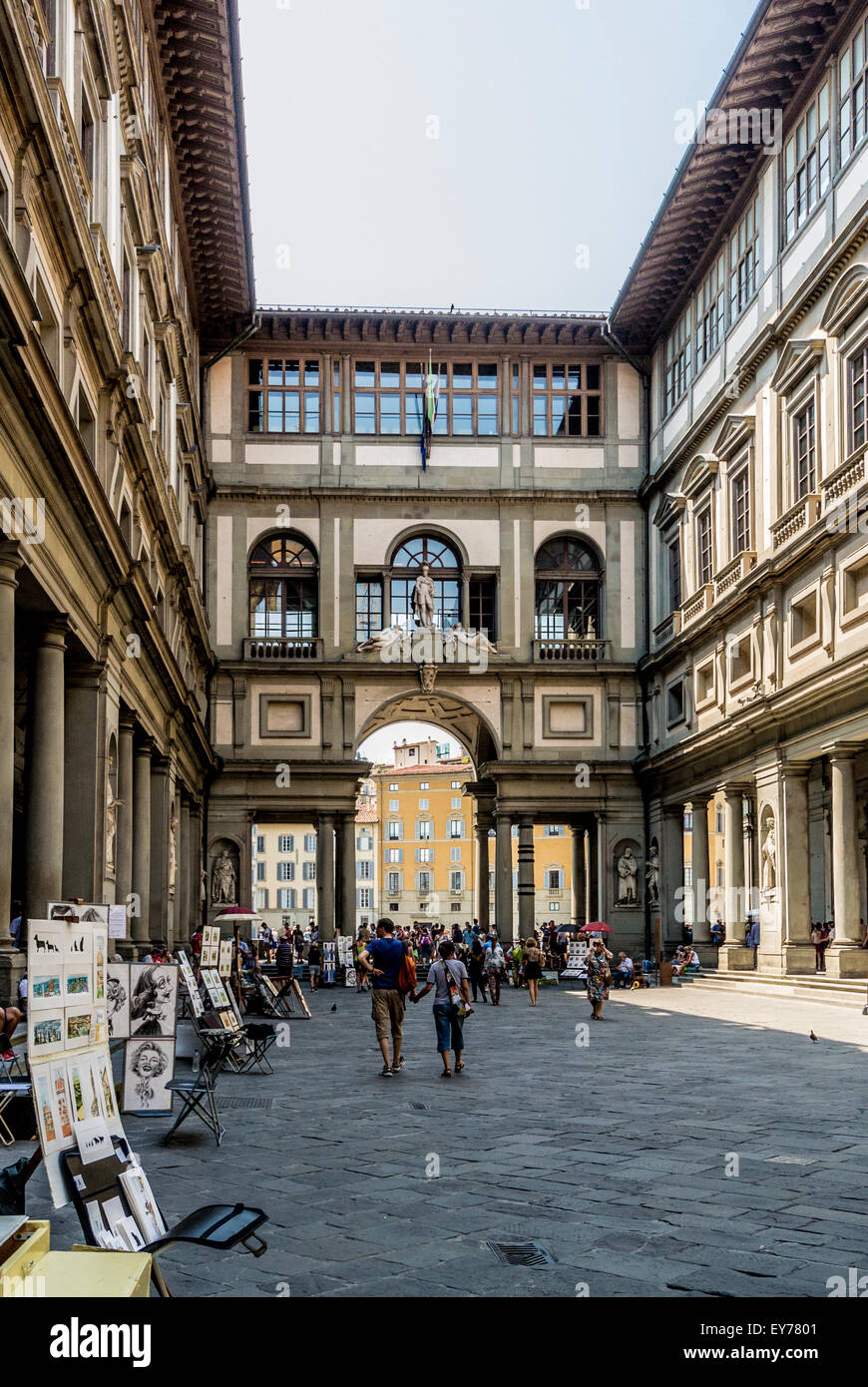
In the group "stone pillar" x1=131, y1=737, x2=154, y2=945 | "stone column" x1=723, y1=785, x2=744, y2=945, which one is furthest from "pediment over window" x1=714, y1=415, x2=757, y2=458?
"stone pillar" x1=131, y1=737, x2=154, y2=945

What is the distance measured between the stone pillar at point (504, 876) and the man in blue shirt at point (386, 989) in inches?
991

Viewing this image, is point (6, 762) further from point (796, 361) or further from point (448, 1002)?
point (796, 361)

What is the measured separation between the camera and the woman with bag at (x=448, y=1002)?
49.4ft

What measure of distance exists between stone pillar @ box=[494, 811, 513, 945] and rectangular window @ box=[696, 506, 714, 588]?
31.4 ft

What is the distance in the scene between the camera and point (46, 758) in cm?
1667

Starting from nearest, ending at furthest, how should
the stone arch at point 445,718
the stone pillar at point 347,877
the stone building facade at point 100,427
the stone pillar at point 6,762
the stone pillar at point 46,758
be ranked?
the stone pillar at point 6,762 → the stone building facade at point 100,427 → the stone pillar at point 46,758 → the stone pillar at point 347,877 → the stone arch at point 445,718

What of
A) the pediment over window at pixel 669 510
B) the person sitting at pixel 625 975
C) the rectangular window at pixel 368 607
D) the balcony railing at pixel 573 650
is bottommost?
the person sitting at pixel 625 975

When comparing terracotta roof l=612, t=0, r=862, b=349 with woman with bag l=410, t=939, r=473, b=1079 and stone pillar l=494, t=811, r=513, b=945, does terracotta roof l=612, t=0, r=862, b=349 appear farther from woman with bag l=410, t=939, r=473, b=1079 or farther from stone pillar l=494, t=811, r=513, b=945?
woman with bag l=410, t=939, r=473, b=1079

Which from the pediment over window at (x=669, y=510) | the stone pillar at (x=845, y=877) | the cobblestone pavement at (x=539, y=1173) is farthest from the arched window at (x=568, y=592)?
the cobblestone pavement at (x=539, y=1173)

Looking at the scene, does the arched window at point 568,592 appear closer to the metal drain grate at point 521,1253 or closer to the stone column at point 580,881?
the stone column at point 580,881

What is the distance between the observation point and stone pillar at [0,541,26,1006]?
44.2ft
